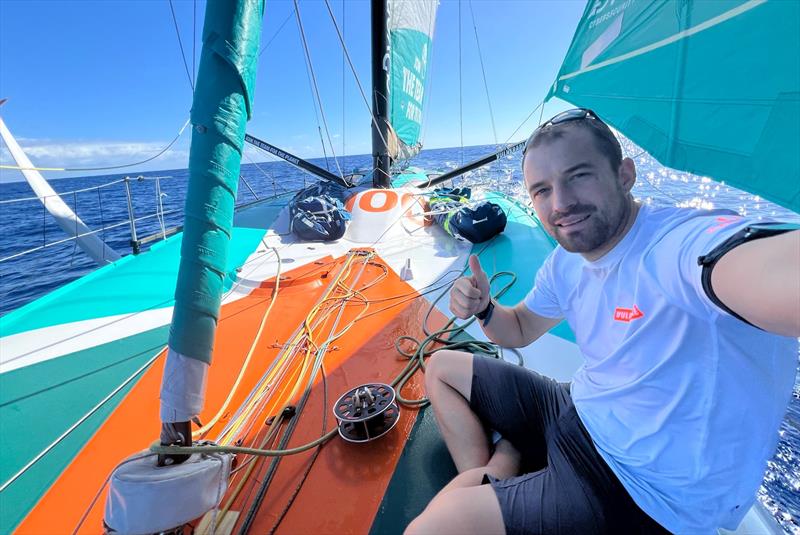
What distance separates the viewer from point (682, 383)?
2.81ft

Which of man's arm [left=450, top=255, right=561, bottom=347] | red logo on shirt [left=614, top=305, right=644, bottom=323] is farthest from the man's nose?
man's arm [left=450, top=255, right=561, bottom=347]

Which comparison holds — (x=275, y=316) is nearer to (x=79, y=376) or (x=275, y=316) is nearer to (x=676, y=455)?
(x=79, y=376)

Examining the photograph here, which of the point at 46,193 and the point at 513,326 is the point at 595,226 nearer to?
the point at 513,326

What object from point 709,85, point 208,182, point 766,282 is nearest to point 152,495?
point 208,182

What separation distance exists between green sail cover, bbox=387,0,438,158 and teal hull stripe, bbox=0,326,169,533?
474 centimetres

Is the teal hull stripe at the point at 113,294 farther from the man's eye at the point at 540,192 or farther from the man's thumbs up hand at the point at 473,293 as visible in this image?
the man's eye at the point at 540,192

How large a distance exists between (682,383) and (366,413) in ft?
3.87

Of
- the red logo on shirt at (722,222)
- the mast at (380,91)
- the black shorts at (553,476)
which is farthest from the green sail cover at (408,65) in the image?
the red logo on shirt at (722,222)

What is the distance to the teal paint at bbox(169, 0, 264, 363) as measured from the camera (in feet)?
3.40

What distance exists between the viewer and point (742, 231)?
26.5 inches

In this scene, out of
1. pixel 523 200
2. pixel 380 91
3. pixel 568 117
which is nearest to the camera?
pixel 568 117

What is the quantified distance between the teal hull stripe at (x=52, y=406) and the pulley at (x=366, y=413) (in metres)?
1.07

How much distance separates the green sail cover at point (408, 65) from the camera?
5.93 metres

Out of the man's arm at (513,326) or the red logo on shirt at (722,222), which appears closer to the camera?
the red logo on shirt at (722,222)
